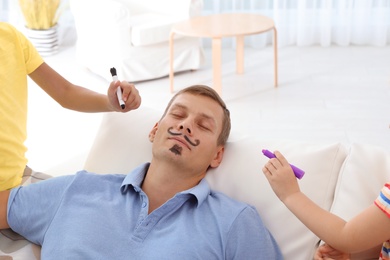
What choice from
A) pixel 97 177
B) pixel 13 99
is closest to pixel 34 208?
pixel 97 177

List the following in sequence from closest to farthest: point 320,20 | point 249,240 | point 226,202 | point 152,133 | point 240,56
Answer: point 249,240
point 226,202
point 152,133
point 240,56
point 320,20

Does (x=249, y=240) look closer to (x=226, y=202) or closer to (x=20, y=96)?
(x=226, y=202)

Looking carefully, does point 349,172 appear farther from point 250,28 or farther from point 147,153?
point 250,28

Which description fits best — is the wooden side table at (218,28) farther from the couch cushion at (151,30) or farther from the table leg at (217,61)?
the couch cushion at (151,30)

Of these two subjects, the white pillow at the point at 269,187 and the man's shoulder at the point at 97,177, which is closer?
the white pillow at the point at 269,187

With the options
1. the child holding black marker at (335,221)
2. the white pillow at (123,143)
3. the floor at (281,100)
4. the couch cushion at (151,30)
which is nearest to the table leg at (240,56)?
the floor at (281,100)

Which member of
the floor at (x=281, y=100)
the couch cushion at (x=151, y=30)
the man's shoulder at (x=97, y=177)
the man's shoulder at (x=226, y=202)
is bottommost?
the floor at (x=281, y=100)

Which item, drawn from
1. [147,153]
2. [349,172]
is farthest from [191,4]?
[349,172]

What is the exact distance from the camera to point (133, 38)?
4523 millimetres

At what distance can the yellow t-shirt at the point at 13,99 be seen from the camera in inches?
73.9

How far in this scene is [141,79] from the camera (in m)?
4.64

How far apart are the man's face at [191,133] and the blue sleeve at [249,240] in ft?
0.69

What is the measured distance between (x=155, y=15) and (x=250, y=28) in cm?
83

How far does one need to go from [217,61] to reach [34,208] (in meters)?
2.58
